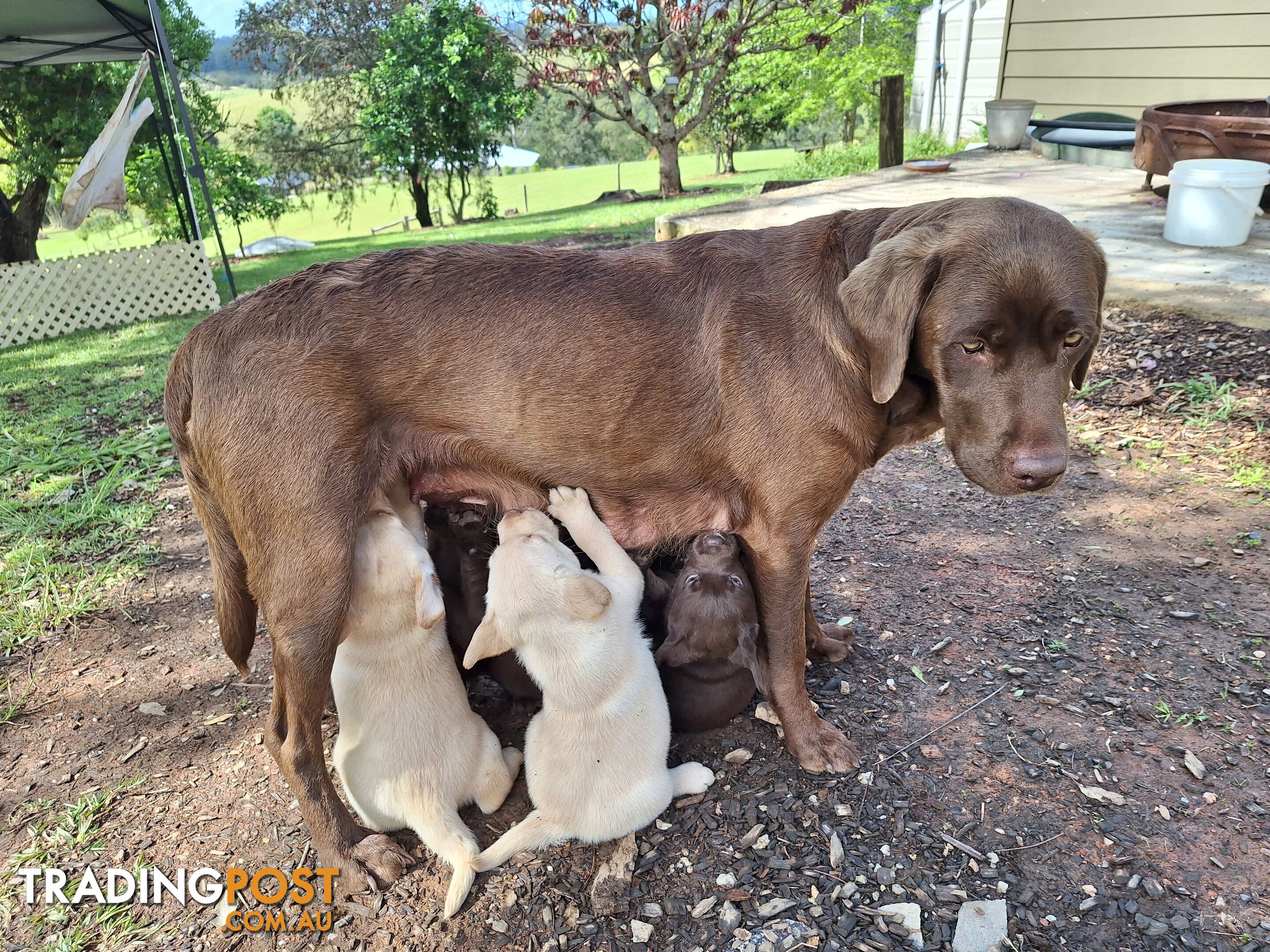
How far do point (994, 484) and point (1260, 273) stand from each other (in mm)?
5250

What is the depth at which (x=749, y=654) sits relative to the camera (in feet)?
9.40

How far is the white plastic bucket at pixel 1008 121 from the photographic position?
12297 millimetres

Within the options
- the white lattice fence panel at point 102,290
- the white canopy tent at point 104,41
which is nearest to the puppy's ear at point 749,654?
the white canopy tent at point 104,41

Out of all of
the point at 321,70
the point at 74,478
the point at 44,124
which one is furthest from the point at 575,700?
the point at 321,70

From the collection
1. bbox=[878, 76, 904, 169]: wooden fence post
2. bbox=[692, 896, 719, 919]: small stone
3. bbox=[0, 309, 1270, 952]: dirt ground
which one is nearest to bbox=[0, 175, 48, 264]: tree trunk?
bbox=[0, 309, 1270, 952]: dirt ground

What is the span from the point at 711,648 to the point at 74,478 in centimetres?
475

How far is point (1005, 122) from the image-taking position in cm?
1245

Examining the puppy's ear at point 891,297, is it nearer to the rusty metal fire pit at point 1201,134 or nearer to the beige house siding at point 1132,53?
the rusty metal fire pit at point 1201,134

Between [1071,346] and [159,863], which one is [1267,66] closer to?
[1071,346]

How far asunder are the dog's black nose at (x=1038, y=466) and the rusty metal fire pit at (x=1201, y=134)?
6480 millimetres

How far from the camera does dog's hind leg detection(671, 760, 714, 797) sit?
8.87ft

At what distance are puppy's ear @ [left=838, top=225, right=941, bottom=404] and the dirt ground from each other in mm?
1365

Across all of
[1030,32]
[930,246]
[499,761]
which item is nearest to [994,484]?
[930,246]

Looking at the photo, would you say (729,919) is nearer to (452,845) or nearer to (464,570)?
(452,845)
